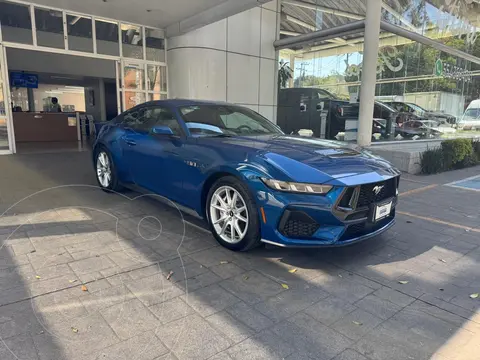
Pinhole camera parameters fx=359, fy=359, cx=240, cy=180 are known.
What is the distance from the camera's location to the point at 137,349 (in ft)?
6.91

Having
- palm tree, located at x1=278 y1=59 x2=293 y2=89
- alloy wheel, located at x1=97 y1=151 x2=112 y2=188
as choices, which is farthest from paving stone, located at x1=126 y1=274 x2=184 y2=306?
palm tree, located at x1=278 y1=59 x2=293 y2=89

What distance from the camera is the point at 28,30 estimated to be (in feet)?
29.1

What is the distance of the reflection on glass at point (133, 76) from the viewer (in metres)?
10.5

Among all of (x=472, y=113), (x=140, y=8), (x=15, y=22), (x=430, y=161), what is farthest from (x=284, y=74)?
(x=472, y=113)

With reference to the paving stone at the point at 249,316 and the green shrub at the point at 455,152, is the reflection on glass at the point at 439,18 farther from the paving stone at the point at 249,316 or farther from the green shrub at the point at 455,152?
the paving stone at the point at 249,316

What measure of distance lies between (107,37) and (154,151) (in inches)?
286

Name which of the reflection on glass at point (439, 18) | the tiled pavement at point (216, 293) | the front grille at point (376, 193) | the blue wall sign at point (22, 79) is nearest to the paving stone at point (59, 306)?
the tiled pavement at point (216, 293)

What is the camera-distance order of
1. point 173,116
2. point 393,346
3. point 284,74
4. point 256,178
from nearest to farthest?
point 393,346 < point 256,178 < point 173,116 < point 284,74

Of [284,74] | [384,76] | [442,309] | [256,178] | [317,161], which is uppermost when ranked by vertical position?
[284,74]

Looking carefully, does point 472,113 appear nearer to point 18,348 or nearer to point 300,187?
point 300,187

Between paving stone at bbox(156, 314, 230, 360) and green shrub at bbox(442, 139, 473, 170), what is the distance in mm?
8412

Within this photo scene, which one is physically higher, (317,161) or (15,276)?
(317,161)

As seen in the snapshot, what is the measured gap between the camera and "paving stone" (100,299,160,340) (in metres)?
2.27

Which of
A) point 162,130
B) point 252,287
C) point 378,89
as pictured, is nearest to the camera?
point 252,287
